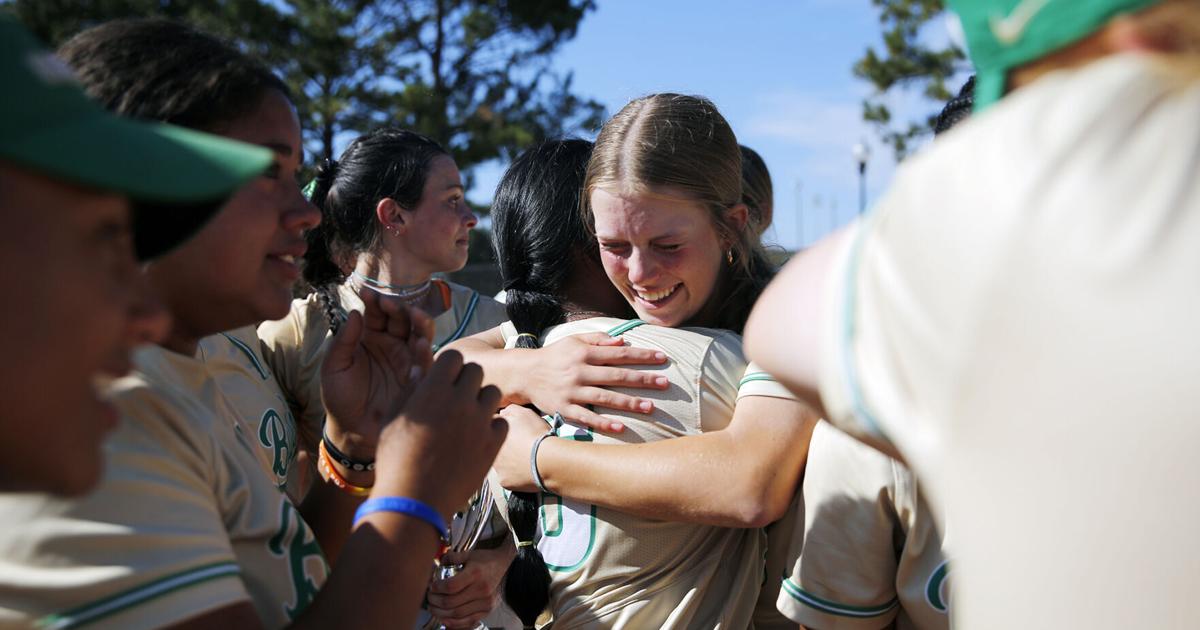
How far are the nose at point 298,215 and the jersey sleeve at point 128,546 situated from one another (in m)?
0.58

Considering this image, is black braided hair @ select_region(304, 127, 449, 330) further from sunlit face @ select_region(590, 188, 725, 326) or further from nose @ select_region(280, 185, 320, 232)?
nose @ select_region(280, 185, 320, 232)

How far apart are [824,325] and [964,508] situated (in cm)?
24

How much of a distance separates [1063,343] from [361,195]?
4.20m

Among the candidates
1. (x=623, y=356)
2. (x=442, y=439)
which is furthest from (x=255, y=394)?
(x=442, y=439)

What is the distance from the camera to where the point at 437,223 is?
4746 mm

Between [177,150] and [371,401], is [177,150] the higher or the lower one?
the higher one

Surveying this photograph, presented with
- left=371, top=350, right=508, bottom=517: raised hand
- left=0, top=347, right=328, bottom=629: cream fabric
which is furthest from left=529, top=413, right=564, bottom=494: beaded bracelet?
left=0, top=347, right=328, bottom=629: cream fabric

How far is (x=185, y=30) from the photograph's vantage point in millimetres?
1790

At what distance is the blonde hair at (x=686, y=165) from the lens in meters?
2.63

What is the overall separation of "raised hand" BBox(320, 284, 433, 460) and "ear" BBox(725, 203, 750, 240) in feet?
3.54

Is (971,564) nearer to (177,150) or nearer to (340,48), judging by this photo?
(177,150)

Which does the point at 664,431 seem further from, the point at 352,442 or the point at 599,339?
the point at 352,442

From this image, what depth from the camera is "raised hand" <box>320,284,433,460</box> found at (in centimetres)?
206

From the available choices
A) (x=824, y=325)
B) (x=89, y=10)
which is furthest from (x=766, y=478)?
(x=89, y=10)
